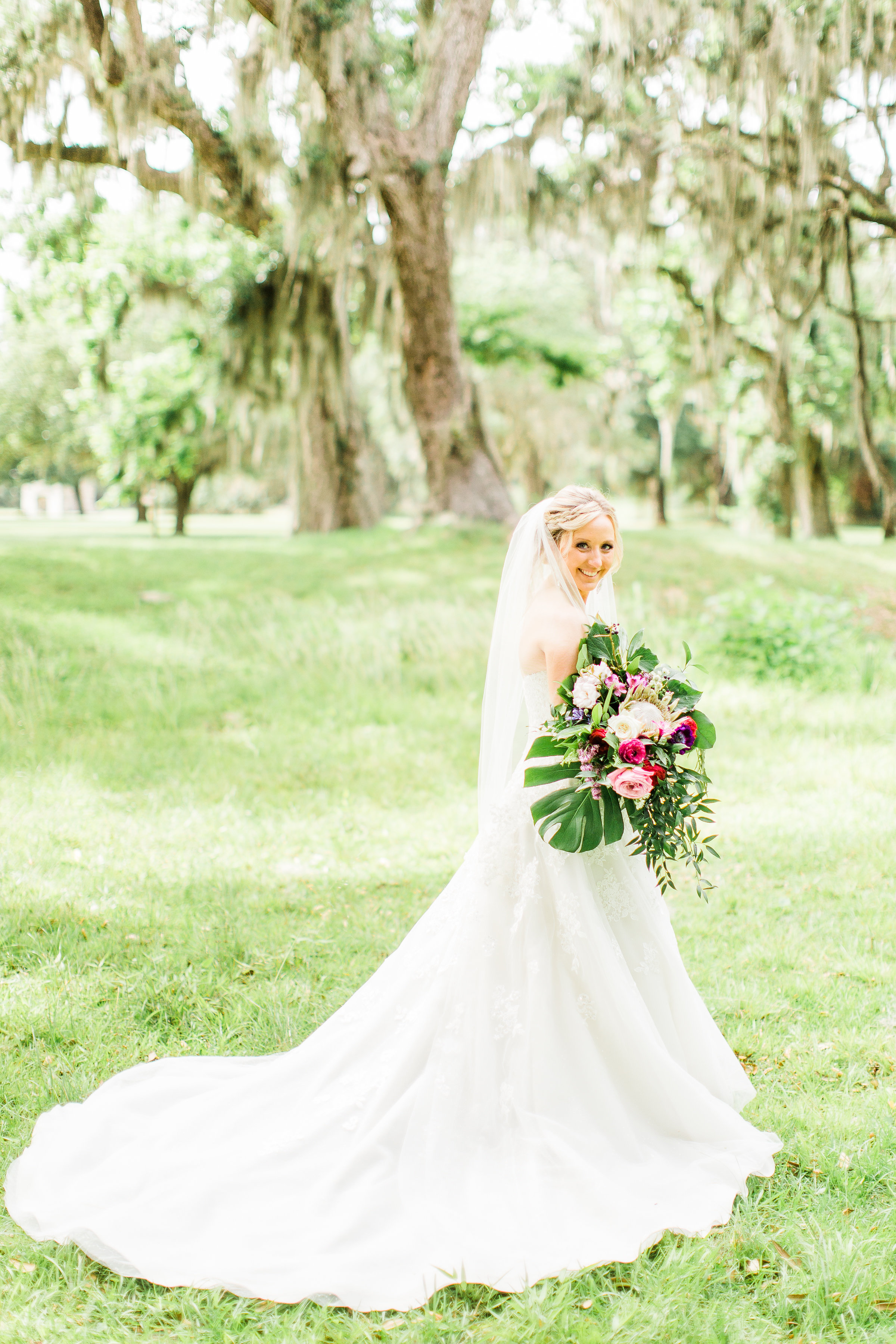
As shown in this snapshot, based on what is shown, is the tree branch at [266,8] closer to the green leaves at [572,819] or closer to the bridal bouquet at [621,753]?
the bridal bouquet at [621,753]

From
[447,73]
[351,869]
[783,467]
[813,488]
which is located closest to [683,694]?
[351,869]

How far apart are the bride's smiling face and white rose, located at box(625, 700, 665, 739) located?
21.9 inches

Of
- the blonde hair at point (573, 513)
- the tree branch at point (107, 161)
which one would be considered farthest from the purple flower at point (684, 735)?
the tree branch at point (107, 161)

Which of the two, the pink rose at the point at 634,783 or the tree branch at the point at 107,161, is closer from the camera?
the pink rose at the point at 634,783

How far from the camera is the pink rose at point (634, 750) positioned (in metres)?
2.55

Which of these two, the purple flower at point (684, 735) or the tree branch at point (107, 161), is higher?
the tree branch at point (107, 161)

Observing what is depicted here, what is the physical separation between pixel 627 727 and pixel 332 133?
31.1 feet

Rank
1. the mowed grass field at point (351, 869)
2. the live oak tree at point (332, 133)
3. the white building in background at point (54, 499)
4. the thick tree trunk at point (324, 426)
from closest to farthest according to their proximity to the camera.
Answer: the mowed grass field at point (351, 869) → the live oak tree at point (332, 133) → the thick tree trunk at point (324, 426) → the white building in background at point (54, 499)

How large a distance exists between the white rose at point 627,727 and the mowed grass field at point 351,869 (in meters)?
1.33

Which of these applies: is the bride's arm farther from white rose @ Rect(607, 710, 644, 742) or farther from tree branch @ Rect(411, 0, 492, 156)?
tree branch @ Rect(411, 0, 492, 156)

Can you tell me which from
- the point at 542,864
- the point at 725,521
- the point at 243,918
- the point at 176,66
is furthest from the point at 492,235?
the point at 725,521

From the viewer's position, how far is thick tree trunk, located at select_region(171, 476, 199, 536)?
25.3 m

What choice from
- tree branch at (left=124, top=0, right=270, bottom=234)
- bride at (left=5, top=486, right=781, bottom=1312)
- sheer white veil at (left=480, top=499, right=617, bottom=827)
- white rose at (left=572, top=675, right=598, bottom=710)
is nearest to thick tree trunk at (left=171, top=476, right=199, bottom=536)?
tree branch at (left=124, top=0, right=270, bottom=234)

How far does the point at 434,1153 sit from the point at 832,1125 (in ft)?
4.36
